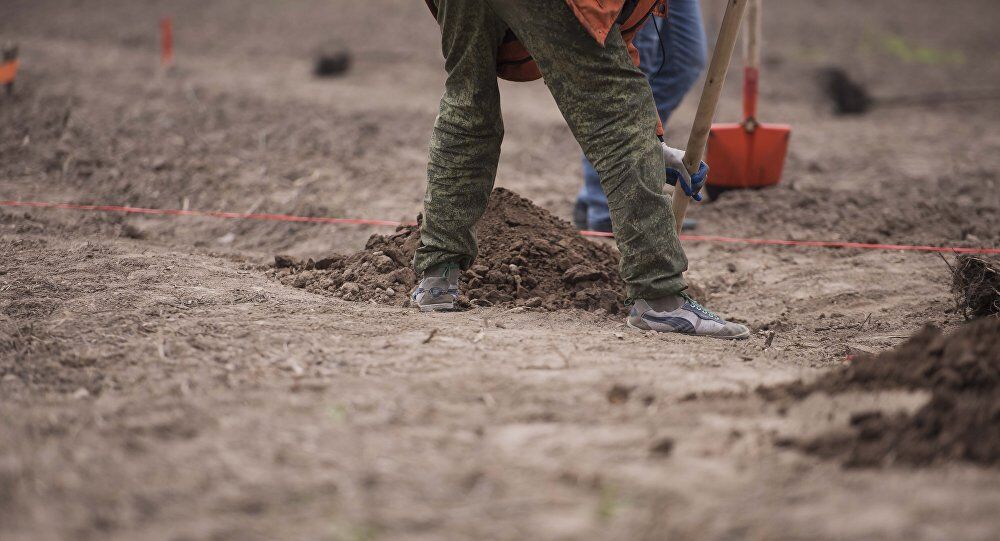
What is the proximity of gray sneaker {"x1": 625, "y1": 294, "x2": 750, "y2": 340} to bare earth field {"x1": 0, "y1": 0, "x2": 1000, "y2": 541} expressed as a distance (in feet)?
0.25

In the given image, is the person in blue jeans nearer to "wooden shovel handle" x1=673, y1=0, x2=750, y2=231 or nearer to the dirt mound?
the dirt mound

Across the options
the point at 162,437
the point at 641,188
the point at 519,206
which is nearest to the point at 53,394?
the point at 162,437

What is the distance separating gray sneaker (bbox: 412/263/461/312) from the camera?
324cm

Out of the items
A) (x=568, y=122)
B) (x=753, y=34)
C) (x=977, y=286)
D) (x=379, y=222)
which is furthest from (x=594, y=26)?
(x=753, y=34)

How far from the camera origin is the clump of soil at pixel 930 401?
6.27ft

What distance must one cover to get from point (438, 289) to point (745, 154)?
2.34 m

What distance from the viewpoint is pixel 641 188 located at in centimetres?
290

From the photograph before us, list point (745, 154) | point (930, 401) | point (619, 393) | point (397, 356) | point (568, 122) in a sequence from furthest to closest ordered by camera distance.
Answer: point (745, 154) → point (568, 122) → point (397, 356) → point (619, 393) → point (930, 401)

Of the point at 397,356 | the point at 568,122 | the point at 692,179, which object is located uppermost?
the point at 568,122

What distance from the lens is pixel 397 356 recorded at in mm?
2637

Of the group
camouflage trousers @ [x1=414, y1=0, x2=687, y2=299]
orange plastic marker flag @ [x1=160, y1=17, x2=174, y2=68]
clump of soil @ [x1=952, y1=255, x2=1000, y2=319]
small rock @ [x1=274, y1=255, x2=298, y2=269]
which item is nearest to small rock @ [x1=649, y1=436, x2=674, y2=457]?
camouflage trousers @ [x1=414, y1=0, x2=687, y2=299]

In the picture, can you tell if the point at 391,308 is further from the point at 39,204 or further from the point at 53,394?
the point at 39,204

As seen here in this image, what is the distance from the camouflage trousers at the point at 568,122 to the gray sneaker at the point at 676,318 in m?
0.05

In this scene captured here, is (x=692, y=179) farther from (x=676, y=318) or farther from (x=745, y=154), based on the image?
(x=745, y=154)
